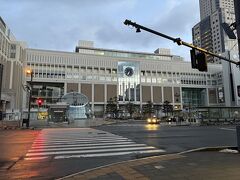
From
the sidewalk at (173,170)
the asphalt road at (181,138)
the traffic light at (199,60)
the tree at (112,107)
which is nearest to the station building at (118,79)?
the tree at (112,107)

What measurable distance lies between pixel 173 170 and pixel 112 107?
102355 millimetres

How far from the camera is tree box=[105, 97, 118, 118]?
107 metres

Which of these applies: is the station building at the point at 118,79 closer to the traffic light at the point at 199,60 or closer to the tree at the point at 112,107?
the tree at the point at 112,107

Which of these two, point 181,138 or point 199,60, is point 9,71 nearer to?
point 181,138

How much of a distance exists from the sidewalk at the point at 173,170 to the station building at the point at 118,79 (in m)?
106

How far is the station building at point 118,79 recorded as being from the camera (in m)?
115

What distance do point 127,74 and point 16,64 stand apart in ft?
176

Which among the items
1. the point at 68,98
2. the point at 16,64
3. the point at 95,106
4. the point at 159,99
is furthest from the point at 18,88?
the point at 159,99

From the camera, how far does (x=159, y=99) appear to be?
126 metres

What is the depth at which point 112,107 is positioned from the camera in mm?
109625

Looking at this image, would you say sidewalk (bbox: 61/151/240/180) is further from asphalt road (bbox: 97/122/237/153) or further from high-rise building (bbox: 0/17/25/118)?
high-rise building (bbox: 0/17/25/118)

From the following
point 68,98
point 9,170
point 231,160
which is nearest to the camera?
point 9,170

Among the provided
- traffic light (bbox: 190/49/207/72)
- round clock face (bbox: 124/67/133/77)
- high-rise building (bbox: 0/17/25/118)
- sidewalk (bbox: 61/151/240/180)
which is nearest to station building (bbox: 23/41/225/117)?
round clock face (bbox: 124/67/133/77)

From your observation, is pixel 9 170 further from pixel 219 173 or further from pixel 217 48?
pixel 217 48
